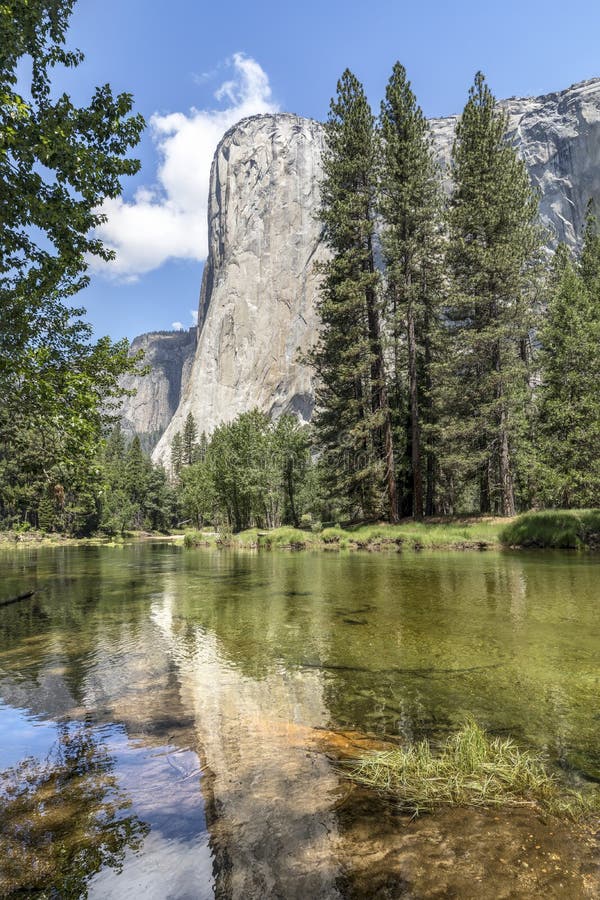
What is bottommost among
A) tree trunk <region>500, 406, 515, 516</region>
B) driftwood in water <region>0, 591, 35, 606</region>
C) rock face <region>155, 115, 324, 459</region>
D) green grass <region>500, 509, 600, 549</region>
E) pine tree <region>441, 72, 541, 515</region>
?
driftwood in water <region>0, 591, 35, 606</region>

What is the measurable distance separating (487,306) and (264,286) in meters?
126

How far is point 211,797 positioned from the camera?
3281 mm

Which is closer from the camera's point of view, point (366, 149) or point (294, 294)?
point (366, 149)

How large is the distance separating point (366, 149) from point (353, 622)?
31865 mm

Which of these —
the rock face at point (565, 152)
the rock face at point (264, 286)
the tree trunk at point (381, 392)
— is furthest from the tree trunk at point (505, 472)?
the rock face at point (264, 286)

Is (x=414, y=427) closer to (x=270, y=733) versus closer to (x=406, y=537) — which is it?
(x=406, y=537)

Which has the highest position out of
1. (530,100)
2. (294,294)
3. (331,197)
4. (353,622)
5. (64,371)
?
(530,100)

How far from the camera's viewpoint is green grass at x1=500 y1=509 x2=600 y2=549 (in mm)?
21641

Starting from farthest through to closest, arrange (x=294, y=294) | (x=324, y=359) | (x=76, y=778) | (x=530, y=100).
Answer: (x=294, y=294) < (x=530, y=100) < (x=324, y=359) < (x=76, y=778)

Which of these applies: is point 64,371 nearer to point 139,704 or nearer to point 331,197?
point 139,704

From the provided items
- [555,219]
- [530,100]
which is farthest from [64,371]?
[530,100]

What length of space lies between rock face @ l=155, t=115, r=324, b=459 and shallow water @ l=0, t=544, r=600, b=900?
124070 mm

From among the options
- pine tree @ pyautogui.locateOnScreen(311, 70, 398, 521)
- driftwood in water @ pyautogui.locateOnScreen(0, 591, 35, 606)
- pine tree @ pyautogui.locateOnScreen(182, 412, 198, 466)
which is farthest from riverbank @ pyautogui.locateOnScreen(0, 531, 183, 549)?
driftwood in water @ pyautogui.locateOnScreen(0, 591, 35, 606)

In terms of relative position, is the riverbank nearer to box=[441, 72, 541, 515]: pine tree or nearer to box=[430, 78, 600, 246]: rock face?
box=[441, 72, 541, 515]: pine tree
